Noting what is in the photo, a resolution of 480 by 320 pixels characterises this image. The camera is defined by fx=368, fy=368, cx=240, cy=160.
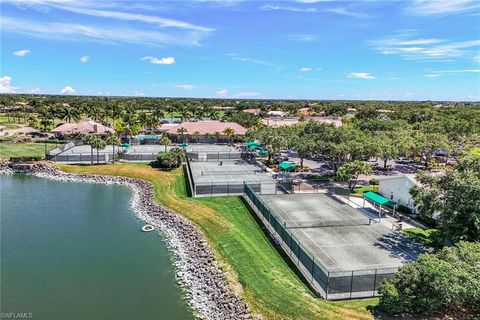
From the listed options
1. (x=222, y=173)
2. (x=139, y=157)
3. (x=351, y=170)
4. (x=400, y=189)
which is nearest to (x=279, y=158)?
(x=222, y=173)

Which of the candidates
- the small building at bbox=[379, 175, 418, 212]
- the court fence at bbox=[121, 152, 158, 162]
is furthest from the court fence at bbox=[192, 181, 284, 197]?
the court fence at bbox=[121, 152, 158, 162]

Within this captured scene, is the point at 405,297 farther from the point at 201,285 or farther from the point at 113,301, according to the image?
the point at 113,301

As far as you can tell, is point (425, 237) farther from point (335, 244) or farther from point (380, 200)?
point (335, 244)

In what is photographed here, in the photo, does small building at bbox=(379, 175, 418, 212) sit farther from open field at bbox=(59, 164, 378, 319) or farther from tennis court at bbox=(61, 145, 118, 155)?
tennis court at bbox=(61, 145, 118, 155)

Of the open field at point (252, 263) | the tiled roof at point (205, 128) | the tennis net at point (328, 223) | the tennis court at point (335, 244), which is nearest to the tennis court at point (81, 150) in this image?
the tiled roof at point (205, 128)

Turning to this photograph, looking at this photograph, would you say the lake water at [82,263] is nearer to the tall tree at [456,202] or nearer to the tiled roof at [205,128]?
the tall tree at [456,202]

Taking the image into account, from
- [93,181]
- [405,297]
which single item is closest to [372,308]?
[405,297]
